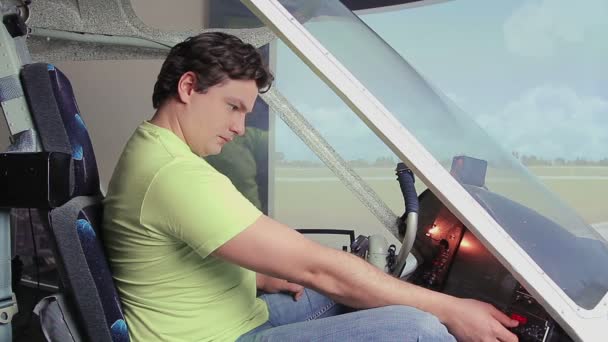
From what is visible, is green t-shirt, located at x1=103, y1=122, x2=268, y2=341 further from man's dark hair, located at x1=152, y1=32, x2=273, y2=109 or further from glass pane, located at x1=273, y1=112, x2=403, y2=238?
glass pane, located at x1=273, y1=112, x2=403, y2=238

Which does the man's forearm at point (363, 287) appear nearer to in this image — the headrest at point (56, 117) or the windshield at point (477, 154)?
the windshield at point (477, 154)

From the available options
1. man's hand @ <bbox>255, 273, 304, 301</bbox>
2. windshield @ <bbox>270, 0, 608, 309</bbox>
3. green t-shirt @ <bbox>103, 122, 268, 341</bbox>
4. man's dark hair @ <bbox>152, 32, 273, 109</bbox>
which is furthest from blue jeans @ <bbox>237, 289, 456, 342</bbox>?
man's dark hair @ <bbox>152, 32, 273, 109</bbox>

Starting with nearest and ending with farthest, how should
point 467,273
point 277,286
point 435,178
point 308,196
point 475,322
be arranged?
1. point 435,178
2. point 475,322
3. point 467,273
4. point 277,286
5. point 308,196

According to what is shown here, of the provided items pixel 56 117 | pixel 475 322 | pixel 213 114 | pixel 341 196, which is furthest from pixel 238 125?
pixel 341 196

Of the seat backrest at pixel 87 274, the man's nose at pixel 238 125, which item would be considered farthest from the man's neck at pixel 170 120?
the seat backrest at pixel 87 274

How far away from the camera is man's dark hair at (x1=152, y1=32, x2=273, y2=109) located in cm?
108

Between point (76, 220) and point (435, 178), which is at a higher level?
point (435, 178)

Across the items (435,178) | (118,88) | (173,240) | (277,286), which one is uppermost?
(118,88)

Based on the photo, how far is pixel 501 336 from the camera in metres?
0.97

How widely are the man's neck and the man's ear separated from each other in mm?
36

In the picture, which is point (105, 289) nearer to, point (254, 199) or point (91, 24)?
point (91, 24)

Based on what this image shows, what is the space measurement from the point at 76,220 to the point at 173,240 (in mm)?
197

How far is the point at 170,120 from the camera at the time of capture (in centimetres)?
111

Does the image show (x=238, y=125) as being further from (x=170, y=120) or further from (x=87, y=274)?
(x=87, y=274)
